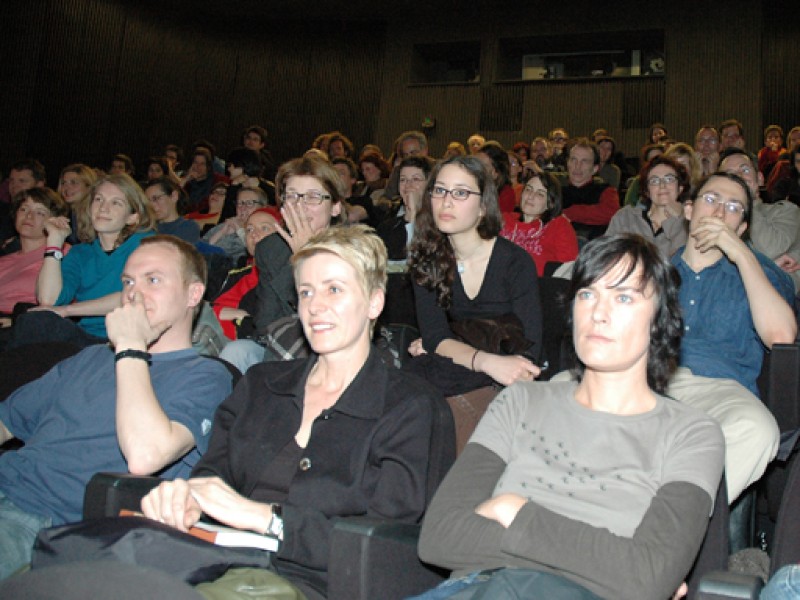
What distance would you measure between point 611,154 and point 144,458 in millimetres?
6532

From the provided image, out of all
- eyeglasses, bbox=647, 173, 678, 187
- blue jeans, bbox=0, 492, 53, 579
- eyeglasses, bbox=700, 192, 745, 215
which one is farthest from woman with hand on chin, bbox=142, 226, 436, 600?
eyeglasses, bbox=647, 173, 678, 187

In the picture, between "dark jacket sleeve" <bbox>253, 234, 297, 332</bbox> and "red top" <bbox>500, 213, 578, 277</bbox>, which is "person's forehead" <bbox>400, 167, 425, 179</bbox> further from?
"dark jacket sleeve" <bbox>253, 234, 297, 332</bbox>

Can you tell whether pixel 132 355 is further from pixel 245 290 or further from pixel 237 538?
pixel 245 290

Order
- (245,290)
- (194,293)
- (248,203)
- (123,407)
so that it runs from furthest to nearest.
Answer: (248,203) → (245,290) → (194,293) → (123,407)

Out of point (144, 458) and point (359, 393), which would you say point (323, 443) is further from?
point (144, 458)

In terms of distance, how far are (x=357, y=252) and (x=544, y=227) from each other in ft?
7.37

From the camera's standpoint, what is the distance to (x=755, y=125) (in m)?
9.12

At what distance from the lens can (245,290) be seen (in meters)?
3.65

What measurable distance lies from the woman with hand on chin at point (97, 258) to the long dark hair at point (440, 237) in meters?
1.29

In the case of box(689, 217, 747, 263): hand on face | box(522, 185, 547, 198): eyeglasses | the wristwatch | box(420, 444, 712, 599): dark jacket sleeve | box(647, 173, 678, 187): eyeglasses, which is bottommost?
the wristwatch

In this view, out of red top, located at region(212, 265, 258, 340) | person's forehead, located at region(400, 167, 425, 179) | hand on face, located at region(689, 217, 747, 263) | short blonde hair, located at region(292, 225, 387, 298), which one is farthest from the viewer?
person's forehead, located at region(400, 167, 425, 179)

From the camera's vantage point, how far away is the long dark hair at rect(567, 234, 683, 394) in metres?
1.66

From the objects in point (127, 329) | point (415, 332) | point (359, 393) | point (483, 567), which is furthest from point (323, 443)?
point (415, 332)

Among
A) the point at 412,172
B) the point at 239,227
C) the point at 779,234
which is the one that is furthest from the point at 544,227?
the point at 239,227
